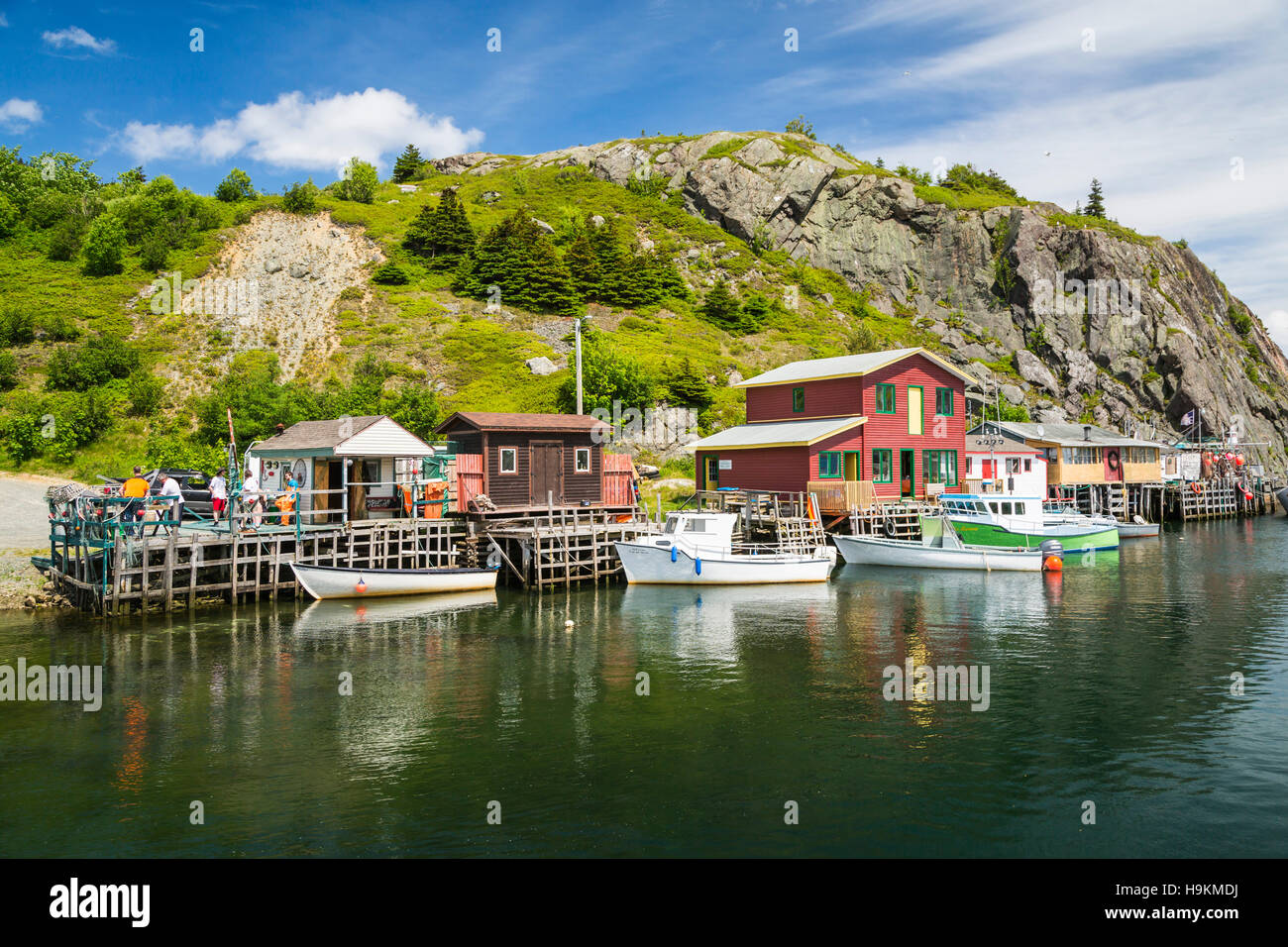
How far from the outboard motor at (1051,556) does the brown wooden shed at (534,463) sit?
19.4m

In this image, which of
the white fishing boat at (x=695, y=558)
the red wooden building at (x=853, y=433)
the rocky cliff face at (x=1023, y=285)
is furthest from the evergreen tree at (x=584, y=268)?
the white fishing boat at (x=695, y=558)

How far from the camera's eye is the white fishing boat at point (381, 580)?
30.3m

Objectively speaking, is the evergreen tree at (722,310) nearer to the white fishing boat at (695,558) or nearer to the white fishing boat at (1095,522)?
the white fishing boat at (1095,522)

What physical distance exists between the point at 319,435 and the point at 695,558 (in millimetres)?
16114

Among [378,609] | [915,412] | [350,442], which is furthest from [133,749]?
[915,412]

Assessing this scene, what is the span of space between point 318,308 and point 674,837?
7453 cm

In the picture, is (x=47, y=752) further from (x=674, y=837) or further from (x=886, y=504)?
(x=886, y=504)

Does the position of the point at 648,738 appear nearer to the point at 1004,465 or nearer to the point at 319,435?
the point at 319,435

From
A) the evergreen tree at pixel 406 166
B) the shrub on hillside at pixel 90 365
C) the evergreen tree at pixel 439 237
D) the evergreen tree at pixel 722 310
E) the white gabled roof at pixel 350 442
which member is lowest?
the white gabled roof at pixel 350 442

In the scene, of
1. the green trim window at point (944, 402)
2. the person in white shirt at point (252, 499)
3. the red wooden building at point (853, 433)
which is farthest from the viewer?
Result: the green trim window at point (944, 402)

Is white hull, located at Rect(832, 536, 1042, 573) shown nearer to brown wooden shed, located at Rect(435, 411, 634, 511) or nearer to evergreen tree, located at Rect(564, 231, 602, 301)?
brown wooden shed, located at Rect(435, 411, 634, 511)

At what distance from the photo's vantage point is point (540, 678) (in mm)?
19938

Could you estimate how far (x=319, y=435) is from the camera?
34.3m
